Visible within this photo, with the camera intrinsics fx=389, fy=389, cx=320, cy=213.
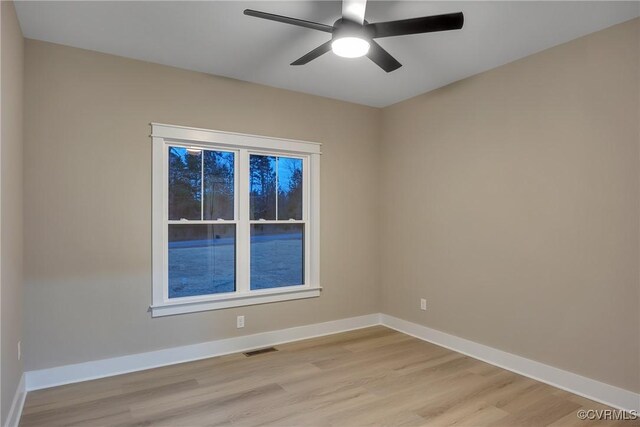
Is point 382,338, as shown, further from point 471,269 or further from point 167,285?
point 167,285

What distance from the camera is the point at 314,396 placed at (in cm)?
295

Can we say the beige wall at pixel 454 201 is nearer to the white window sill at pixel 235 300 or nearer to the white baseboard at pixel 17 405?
the white window sill at pixel 235 300

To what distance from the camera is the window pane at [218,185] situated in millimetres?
3916

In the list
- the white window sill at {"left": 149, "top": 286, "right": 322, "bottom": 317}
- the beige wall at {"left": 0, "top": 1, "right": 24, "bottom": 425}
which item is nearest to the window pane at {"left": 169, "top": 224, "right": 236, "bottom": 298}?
the white window sill at {"left": 149, "top": 286, "right": 322, "bottom": 317}

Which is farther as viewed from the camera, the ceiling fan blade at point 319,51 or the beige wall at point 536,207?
the beige wall at point 536,207

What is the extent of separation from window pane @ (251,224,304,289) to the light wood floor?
0.85 m

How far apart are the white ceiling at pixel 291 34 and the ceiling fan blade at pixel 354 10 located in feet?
1.04

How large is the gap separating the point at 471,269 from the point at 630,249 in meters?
1.35

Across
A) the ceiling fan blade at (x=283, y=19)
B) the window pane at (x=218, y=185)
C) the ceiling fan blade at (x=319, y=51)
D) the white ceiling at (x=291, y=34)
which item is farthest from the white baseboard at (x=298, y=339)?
the ceiling fan blade at (x=283, y=19)

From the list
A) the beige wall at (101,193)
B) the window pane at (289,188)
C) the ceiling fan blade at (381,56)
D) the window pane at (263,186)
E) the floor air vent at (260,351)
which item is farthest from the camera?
the window pane at (289,188)

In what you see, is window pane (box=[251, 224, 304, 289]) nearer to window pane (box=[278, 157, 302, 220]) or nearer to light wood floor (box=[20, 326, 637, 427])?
window pane (box=[278, 157, 302, 220])

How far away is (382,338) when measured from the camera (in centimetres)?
438

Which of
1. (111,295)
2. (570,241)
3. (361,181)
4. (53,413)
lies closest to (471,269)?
(570,241)

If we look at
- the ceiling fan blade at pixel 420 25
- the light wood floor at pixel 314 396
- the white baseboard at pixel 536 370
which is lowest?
the light wood floor at pixel 314 396
